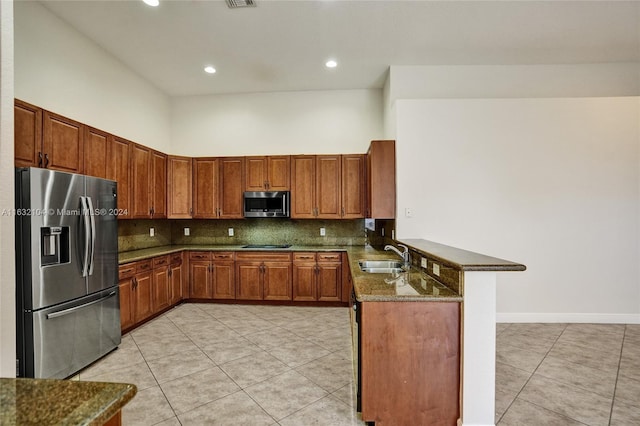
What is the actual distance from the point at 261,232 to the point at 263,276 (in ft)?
2.84

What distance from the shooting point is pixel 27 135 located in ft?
8.00

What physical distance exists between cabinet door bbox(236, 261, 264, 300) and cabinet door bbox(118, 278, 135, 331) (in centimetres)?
144

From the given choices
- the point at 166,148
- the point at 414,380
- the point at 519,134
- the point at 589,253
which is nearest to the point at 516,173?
the point at 519,134

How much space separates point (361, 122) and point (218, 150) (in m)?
2.50

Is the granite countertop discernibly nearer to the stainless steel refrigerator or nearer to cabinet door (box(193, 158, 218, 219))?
the stainless steel refrigerator

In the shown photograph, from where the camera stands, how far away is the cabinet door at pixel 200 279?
460cm

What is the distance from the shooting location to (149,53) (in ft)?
12.4

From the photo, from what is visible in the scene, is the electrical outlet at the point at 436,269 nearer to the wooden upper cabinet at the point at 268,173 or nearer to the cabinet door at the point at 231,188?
the wooden upper cabinet at the point at 268,173

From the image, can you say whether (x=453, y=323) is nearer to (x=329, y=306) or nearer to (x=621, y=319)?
(x=329, y=306)

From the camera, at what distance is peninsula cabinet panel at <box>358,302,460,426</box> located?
72.3 inches

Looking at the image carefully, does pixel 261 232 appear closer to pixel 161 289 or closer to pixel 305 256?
pixel 305 256

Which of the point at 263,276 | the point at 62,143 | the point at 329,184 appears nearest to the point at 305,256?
the point at 263,276

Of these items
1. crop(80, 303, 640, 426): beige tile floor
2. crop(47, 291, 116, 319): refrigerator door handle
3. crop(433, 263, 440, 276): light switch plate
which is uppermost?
crop(433, 263, 440, 276): light switch plate

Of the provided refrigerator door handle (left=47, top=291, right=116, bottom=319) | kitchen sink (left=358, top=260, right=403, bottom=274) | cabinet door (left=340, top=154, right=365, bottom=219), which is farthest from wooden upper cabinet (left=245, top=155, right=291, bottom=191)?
refrigerator door handle (left=47, top=291, right=116, bottom=319)
